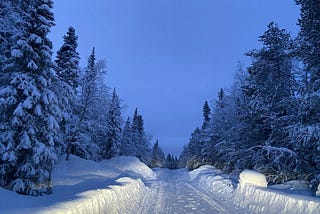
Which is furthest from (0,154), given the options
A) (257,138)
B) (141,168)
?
(141,168)

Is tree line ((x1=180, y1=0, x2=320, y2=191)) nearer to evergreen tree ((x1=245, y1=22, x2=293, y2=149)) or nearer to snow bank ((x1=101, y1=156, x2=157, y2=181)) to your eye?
evergreen tree ((x1=245, y1=22, x2=293, y2=149))

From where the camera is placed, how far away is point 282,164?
1934 cm

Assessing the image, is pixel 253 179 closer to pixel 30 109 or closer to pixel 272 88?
pixel 272 88

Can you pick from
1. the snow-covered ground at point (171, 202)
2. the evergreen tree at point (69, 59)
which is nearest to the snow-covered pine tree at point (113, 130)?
the evergreen tree at point (69, 59)

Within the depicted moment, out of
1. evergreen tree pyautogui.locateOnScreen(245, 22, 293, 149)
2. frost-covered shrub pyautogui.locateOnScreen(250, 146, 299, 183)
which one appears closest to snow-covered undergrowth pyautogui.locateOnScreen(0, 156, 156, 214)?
frost-covered shrub pyautogui.locateOnScreen(250, 146, 299, 183)

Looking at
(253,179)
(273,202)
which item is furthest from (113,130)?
(273,202)

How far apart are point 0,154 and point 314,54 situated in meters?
14.8

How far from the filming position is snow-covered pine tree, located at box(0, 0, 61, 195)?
1373 cm

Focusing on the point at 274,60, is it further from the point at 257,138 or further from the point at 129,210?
the point at 129,210

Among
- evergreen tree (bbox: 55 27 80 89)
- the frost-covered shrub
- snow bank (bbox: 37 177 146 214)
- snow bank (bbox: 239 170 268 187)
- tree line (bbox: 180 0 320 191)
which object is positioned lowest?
snow bank (bbox: 37 177 146 214)

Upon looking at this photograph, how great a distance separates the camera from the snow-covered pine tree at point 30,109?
13.7 meters

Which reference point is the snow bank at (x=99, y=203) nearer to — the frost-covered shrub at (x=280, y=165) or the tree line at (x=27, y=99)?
the tree line at (x=27, y=99)

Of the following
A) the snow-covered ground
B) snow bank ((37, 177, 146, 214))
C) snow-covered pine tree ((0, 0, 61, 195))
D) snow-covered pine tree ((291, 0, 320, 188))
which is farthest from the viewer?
snow-covered pine tree ((291, 0, 320, 188))

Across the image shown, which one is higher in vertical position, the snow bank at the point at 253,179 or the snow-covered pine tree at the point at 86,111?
the snow-covered pine tree at the point at 86,111
